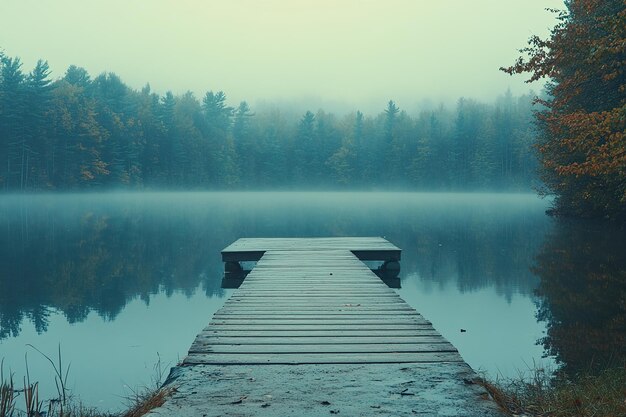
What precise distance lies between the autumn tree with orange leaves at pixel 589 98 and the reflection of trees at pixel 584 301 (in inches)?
70.0

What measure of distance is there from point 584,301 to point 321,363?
749 centimetres

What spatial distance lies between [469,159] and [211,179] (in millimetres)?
39018

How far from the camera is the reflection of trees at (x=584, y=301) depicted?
7309 millimetres

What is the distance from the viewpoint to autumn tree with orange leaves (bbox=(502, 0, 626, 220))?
10766 millimetres

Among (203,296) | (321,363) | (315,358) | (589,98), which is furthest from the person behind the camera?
(589,98)

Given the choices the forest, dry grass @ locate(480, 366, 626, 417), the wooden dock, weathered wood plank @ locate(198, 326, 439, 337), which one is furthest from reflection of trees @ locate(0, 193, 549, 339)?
the forest

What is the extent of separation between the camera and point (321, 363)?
14.4 ft

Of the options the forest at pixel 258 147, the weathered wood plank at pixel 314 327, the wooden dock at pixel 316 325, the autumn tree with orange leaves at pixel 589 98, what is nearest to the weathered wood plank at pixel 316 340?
the wooden dock at pixel 316 325

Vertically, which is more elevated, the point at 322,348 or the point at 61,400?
the point at 322,348

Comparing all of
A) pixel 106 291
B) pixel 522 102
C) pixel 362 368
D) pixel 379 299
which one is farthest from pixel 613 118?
pixel 522 102

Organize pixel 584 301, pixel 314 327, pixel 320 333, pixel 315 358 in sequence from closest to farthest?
pixel 315 358, pixel 320 333, pixel 314 327, pixel 584 301

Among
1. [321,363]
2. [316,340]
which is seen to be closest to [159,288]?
[316,340]

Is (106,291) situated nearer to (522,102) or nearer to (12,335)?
(12,335)

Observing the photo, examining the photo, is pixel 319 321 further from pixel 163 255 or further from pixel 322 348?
pixel 163 255
